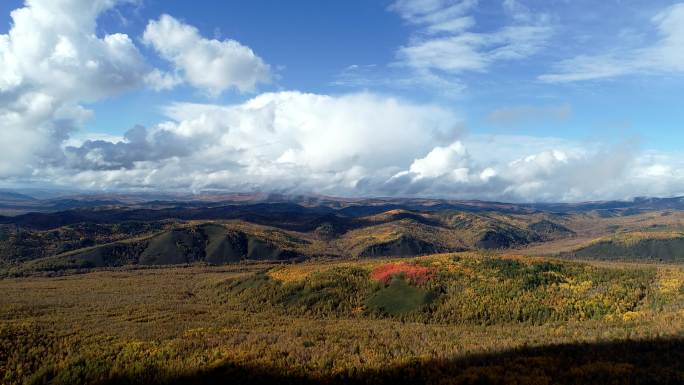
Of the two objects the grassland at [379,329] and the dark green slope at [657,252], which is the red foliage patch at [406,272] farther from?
the dark green slope at [657,252]

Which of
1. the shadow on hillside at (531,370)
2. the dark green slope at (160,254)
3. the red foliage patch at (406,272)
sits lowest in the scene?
the dark green slope at (160,254)

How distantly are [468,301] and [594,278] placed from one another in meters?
22.9

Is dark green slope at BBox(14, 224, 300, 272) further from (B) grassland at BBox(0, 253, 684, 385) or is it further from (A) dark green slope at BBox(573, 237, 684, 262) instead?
(A) dark green slope at BBox(573, 237, 684, 262)

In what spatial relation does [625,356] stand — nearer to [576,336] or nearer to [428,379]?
[576,336]

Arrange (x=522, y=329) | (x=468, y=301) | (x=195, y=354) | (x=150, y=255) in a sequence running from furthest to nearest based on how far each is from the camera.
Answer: (x=150, y=255) → (x=468, y=301) → (x=522, y=329) → (x=195, y=354)

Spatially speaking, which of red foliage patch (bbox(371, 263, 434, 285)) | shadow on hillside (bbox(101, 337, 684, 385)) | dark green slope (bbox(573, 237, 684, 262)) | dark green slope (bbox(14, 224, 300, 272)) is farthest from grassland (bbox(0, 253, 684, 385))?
dark green slope (bbox(573, 237, 684, 262))

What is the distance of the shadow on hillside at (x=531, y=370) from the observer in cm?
2472

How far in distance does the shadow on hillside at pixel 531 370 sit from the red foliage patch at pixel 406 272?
42117mm

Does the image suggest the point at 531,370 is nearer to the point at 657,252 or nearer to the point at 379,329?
the point at 379,329

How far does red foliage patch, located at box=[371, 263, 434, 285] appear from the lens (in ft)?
247

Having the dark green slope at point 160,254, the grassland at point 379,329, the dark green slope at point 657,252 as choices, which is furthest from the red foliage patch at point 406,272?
the dark green slope at point 657,252

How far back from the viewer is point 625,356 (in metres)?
28.8

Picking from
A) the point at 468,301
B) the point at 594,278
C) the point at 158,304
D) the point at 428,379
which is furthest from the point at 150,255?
the point at 428,379

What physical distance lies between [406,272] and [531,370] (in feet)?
170
